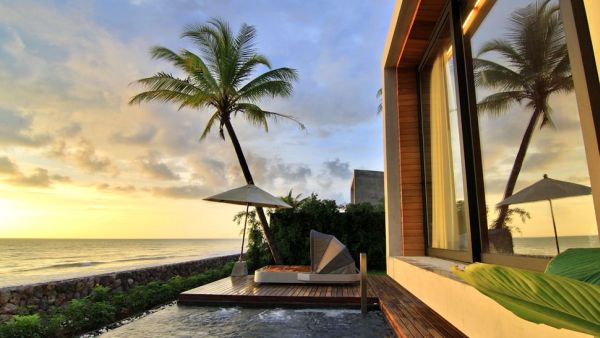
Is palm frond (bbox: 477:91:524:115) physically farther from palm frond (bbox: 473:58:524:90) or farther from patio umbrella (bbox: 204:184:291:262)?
patio umbrella (bbox: 204:184:291:262)

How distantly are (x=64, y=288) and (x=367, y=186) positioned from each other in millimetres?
12472

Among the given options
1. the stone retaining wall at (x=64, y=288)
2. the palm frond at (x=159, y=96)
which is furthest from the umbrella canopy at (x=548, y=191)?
the palm frond at (x=159, y=96)

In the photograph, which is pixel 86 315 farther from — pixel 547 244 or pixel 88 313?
pixel 547 244

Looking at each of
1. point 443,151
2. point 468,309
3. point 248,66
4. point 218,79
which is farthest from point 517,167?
point 218,79

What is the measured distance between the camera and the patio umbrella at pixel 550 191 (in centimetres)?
200

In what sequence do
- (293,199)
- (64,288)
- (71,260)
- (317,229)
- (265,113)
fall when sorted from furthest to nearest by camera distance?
Answer: (71,260) < (293,199) < (317,229) < (265,113) < (64,288)

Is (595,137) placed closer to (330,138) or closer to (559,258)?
(559,258)

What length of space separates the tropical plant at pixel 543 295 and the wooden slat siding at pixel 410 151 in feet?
17.8

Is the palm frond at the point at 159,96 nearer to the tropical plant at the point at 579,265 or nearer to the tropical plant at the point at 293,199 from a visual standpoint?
the tropical plant at the point at 293,199

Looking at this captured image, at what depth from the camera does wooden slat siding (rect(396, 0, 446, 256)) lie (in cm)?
561

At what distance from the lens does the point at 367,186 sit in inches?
656

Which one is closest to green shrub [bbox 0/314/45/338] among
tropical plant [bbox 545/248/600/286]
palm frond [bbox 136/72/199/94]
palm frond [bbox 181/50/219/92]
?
tropical plant [bbox 545/248/600/286]

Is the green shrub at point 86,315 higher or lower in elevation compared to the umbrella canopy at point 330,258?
lower

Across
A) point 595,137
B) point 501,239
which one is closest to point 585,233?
point 595,137
